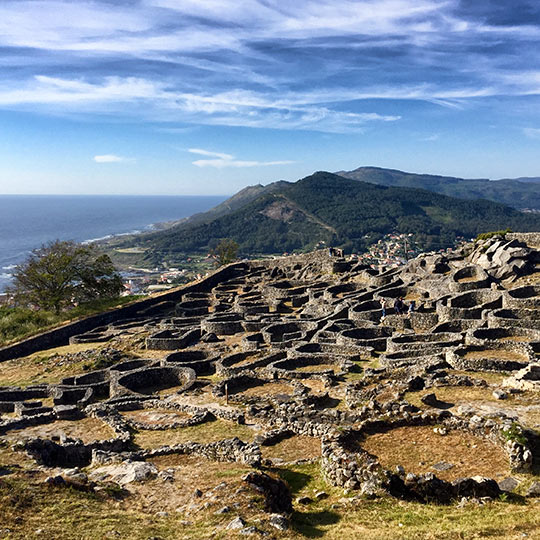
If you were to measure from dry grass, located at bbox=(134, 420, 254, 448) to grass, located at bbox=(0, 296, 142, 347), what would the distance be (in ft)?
103

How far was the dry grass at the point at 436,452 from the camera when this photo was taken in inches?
503

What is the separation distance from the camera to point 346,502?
11672 millimetres

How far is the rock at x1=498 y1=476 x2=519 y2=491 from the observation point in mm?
11508

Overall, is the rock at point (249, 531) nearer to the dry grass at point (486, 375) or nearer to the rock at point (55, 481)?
the rock at point (55, 481)

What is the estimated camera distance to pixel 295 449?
1583cm

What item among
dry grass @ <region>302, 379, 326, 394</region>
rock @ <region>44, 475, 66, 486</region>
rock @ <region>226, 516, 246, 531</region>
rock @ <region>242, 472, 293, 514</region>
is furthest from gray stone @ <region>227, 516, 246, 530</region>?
dry grass @ <region>302, 379, 326, 394</region>

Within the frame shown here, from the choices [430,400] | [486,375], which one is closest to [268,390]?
[430,400]

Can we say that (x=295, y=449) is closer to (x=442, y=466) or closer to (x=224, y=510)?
(x=442, y=466)

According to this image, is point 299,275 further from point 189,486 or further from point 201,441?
point 189,486

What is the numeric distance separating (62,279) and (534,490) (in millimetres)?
51483

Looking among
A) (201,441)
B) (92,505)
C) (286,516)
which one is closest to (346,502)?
(286,516)

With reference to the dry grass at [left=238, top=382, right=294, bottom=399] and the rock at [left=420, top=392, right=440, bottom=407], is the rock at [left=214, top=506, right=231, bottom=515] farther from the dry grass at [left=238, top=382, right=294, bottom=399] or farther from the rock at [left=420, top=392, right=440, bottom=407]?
the dry grass at [left=238, top=382, right=294, bottom=399]

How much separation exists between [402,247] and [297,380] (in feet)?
437

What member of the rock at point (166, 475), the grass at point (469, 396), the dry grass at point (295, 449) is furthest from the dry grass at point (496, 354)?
the rock at point (166, 475)
